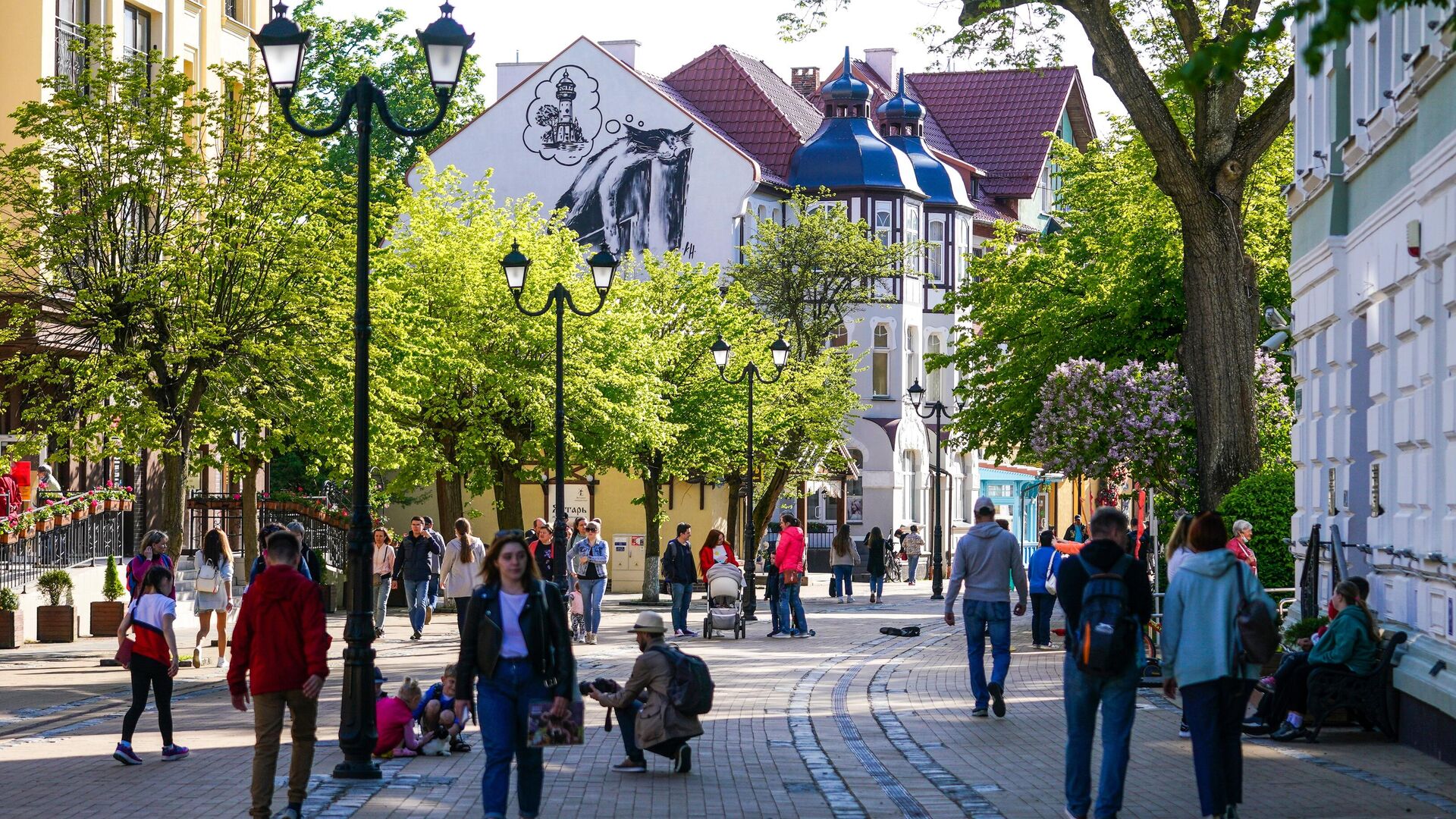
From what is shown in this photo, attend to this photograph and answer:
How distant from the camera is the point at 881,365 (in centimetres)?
6662

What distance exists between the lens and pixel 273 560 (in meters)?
10.5

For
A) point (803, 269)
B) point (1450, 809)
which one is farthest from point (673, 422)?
point (1450, 809)

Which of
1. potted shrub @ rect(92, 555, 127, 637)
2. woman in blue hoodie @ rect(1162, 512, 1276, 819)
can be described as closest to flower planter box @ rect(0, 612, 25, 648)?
potted shrub @ rect(92, 555, 127, 637)

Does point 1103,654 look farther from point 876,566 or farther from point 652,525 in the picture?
point 876,566

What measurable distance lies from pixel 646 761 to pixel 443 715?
1.51 metres

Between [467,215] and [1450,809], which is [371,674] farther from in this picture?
[467,215]

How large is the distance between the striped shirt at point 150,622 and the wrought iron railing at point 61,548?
1367 centimetres

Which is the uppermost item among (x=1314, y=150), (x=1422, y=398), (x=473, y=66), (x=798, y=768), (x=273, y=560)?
(x=473, y=66)

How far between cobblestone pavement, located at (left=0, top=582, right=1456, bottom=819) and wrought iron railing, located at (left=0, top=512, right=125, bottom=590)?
5505 millimetres

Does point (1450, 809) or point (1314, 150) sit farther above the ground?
point (1314, 150)

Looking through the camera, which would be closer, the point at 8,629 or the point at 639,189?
the point at 8,629

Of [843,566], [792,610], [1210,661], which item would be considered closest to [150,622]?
[1210,661]

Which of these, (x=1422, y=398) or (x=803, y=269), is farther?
(x=803, y=269)

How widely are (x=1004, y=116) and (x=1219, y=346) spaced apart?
59075mm
